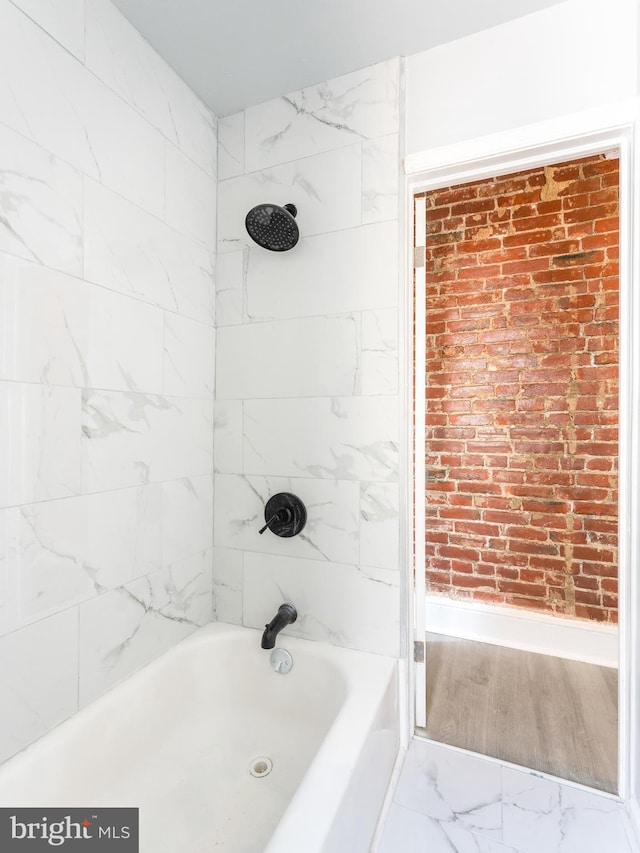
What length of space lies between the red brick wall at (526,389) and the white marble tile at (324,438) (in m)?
1.18

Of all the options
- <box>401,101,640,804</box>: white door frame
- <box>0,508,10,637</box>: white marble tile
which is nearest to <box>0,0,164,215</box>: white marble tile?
<box>0,508,10,637</box>: white marble tile

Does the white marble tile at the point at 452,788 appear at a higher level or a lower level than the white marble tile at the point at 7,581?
lower

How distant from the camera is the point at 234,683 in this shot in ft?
5.35

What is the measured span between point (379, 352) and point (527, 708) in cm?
163

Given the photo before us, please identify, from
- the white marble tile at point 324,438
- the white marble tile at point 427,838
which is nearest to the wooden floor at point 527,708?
the white marble tile at point 427,838

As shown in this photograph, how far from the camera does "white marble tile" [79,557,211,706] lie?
4.15 ft

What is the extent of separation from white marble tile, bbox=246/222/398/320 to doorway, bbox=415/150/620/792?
0.72m

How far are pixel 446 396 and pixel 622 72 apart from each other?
1.56m

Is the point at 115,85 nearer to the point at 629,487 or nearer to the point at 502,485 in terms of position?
the point at 629,487

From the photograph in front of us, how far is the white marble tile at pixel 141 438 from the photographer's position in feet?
4.19

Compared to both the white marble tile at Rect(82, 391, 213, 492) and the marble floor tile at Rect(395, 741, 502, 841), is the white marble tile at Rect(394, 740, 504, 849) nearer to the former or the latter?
the marble floor tile at Rect(395, 741, 502, 841)

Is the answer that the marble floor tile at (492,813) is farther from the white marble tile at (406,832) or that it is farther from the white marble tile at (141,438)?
the white marble tile at (141,438)

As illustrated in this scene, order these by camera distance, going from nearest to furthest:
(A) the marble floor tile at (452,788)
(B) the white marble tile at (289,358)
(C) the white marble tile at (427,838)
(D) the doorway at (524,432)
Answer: (C) the white marble tile at (427,838) < (A) the marble floor tile at (452,788) < (B) the white marble tile at (289,358) < (D) the doorway at (524,432)

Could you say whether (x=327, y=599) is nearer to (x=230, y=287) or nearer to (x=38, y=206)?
(x=230, y=287)
